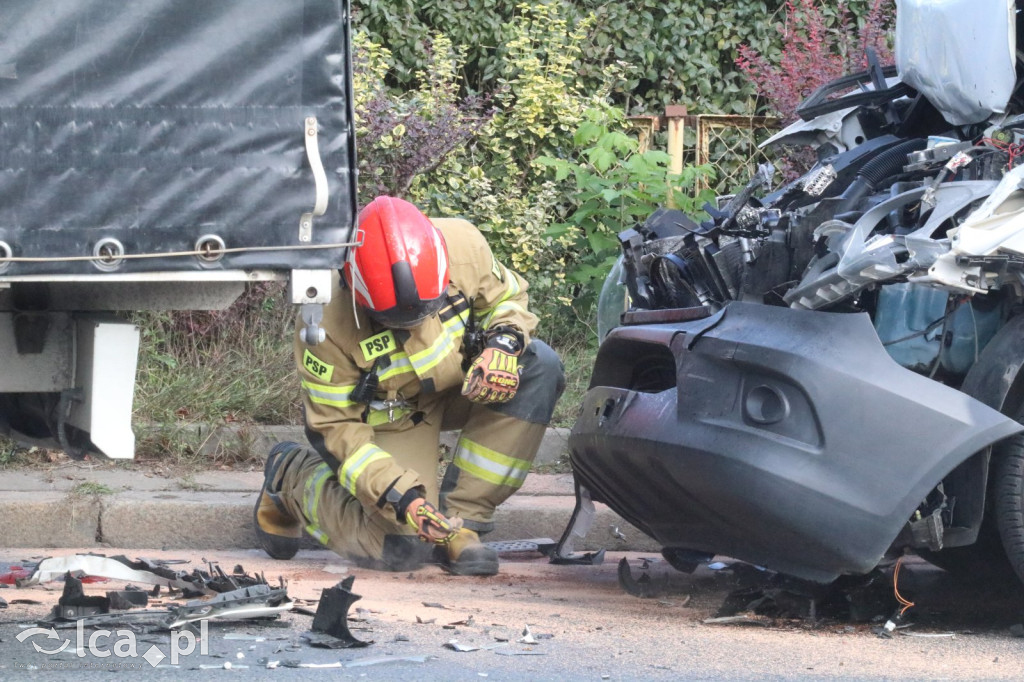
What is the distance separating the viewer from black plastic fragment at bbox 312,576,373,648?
3.62 meters

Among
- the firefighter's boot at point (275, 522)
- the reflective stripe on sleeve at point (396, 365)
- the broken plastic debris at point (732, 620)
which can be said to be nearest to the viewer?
the broken plastic debris at point (732, 620)

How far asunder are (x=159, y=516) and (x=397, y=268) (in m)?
1.67

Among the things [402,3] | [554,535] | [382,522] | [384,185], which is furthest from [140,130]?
[402,3]

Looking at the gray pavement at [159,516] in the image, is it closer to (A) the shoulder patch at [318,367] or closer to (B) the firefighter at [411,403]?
(B) the firefighter at [411,403]

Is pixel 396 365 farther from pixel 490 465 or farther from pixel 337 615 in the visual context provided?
pixel 337 615

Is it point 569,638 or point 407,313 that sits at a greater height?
point 407,313

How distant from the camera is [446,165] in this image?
25.6ft

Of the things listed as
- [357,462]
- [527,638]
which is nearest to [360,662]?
[527,638]

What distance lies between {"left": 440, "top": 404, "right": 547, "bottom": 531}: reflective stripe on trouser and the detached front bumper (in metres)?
1.26

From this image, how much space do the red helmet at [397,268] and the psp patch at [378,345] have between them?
0.44ft

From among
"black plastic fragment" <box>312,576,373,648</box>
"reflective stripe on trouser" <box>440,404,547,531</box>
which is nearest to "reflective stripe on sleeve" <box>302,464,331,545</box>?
"reflective stripe on trouser" <box>440,404,547,531</box>

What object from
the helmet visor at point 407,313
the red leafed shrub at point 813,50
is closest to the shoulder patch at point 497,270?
the helmet visor at point 407,313

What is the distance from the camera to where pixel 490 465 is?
514 cm

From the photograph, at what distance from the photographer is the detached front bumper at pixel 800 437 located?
3.48 meters
